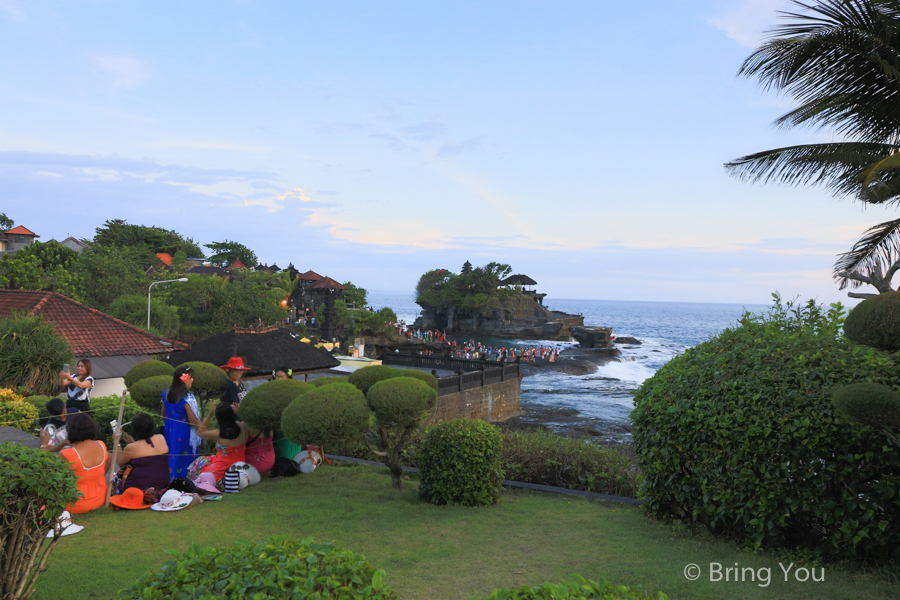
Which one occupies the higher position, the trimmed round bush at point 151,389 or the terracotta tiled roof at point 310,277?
the terracotta tiled roof at point 310,277

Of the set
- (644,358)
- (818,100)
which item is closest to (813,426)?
(818,100)

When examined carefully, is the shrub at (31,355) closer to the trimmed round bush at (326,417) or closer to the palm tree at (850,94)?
the trimmed round bush at (326,417)

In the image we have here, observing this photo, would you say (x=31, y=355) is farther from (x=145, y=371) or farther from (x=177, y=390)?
(x=177, y=390)

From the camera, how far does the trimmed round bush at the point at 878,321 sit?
3.87 metres

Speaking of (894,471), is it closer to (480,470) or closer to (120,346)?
(480,470)

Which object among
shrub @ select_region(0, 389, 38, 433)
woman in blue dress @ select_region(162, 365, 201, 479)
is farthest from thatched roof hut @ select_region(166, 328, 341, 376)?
woman in blue dress @ select_region(162, 365, 201, 479)

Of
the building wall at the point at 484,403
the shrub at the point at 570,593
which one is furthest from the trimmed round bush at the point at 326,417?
the building wall at the point at 484,403

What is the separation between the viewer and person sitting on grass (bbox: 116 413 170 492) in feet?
23.1

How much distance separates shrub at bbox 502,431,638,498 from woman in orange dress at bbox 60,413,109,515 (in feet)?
19.6

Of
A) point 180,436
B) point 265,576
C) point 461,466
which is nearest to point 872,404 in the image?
point 265,576

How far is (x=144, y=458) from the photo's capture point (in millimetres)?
7078

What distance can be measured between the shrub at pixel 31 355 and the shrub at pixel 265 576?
1461 centimetres

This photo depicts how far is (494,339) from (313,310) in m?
33.2

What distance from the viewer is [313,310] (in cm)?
7612
